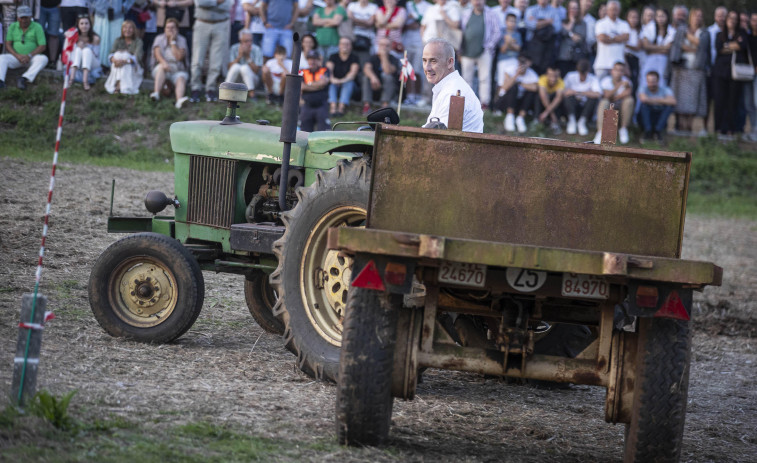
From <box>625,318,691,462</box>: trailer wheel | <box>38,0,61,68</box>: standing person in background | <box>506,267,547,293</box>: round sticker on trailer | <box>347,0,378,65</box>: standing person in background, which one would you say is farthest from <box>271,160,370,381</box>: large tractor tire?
<box>38,0,61,68</box>: standing person in background

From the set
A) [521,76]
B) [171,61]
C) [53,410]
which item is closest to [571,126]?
[521,76]

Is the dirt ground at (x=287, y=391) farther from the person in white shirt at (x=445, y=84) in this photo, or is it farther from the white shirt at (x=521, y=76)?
the white shirt at (x=521, y=76)

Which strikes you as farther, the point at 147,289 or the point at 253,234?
the point at 253,234

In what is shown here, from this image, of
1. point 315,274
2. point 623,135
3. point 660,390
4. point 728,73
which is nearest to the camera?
point 660,390

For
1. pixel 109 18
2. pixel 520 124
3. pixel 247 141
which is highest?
pixel 109 18

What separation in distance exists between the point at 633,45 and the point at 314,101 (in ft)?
21.0

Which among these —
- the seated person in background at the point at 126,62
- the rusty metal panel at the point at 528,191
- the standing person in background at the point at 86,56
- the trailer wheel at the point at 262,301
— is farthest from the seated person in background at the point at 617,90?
the rusty metal panel at the point at 528,191

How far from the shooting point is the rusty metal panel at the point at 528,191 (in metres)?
5.41

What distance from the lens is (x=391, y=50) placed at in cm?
1895

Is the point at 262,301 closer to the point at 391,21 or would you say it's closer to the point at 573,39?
the point at 391,21

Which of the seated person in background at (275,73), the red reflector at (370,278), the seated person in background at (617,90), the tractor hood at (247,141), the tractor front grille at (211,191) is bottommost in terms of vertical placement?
the red reflector at (370,278)

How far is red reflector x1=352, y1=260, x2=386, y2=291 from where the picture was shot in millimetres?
5266

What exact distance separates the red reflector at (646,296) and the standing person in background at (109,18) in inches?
584

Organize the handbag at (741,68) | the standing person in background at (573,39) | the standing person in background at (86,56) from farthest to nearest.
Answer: the handbag at (741,68)
the standing person in background at (573,39)
the standing person in background at (86,56)
